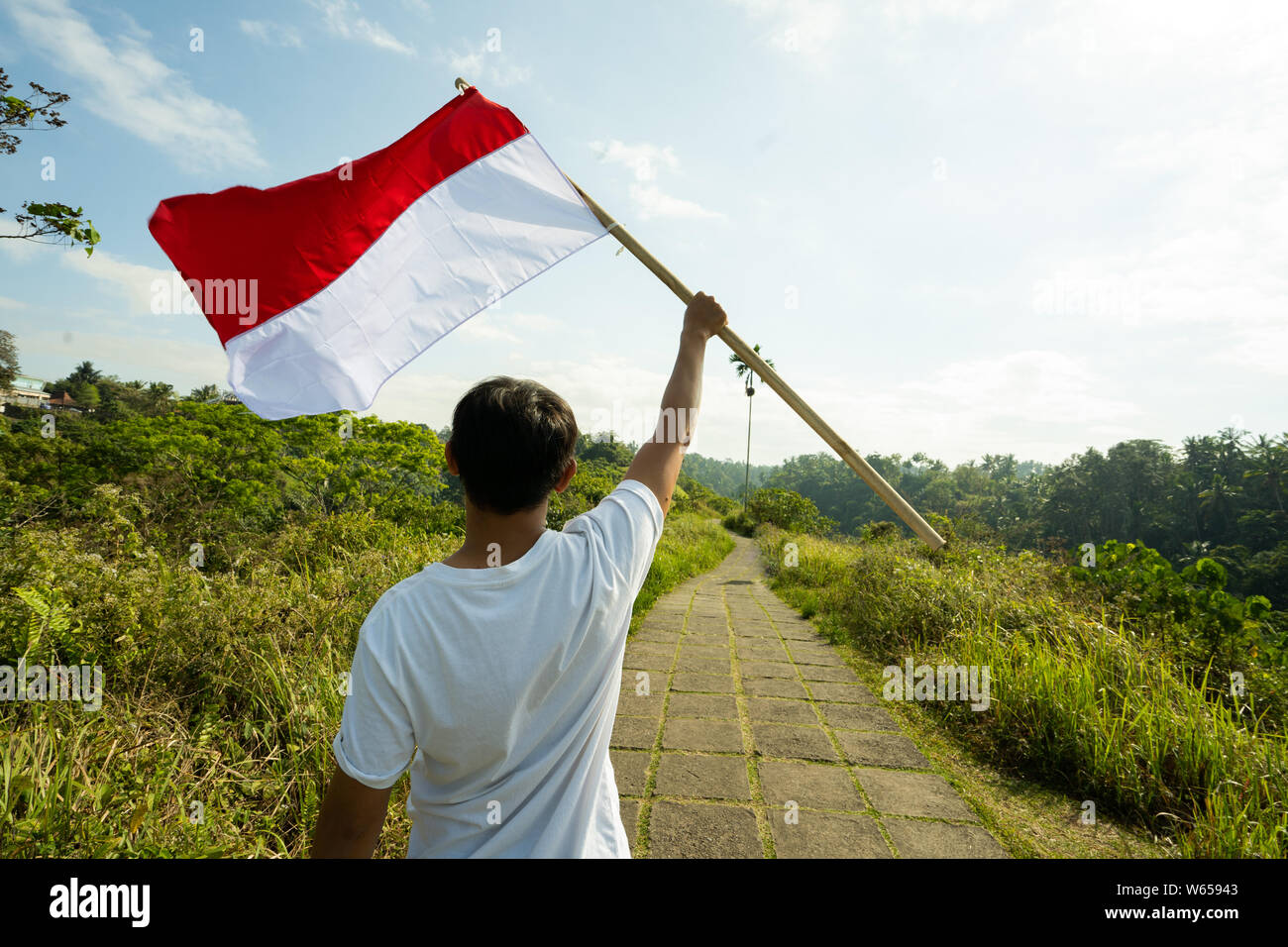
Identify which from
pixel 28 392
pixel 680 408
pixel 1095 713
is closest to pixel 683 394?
pixel 680 408

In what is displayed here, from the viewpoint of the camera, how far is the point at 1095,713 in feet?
11.2

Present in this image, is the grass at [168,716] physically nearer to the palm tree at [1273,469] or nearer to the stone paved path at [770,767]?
the stone paved path at [770,767]

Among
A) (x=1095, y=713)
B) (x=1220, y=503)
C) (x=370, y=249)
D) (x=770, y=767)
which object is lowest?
(x=770, y=767)

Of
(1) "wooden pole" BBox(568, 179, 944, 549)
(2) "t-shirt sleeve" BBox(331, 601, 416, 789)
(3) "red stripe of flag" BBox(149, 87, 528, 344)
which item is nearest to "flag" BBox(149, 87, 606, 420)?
(3) "red stripe of flag" BBox(149, 87, 528, 344)

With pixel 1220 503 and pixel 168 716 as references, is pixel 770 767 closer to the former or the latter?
pixel 168 716

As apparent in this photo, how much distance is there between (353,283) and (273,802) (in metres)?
2.21

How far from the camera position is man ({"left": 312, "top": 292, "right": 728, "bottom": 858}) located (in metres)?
0.88

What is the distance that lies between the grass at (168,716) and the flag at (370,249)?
148cm

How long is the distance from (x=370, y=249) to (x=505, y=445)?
1.87 meters

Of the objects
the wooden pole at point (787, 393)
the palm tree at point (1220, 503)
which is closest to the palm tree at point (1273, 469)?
the palm tree at point (1220, 503)

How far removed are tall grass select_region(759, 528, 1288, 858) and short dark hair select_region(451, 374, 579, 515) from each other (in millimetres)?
3268

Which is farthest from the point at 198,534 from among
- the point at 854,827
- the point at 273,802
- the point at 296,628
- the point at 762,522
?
the point at 762,522

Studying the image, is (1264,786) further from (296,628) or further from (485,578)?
(296,628)

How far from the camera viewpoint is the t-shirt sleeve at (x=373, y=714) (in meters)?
0.86
